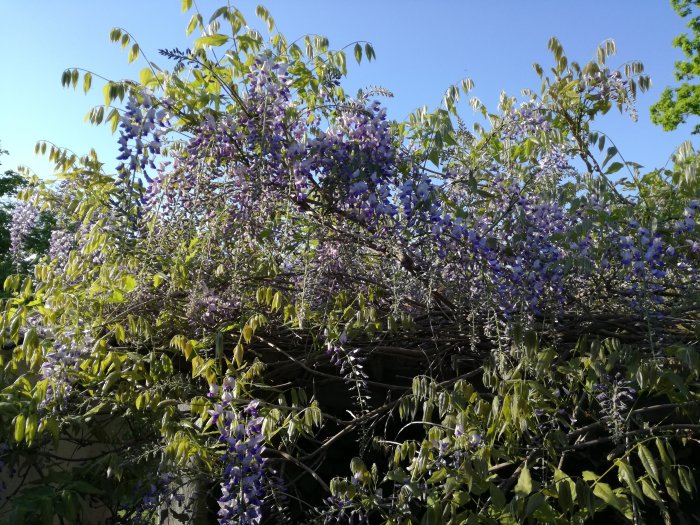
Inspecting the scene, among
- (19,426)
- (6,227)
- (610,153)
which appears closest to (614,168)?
(610,153)

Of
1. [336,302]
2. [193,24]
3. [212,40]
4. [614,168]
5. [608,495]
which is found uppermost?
[193,24]

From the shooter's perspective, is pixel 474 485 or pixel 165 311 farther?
pixel 165 311

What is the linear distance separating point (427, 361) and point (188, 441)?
101 centimetres

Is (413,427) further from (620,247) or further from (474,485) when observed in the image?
(620,247)

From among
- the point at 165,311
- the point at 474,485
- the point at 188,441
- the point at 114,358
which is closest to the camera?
the point at 474,485

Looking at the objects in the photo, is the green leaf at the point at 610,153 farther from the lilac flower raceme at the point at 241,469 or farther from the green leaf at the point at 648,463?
the lilac flower raceme at the point at 241,469

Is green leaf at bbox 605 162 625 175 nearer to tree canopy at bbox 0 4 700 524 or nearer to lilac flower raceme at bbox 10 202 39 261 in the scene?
tree canopy at bbox 0 4 700 524

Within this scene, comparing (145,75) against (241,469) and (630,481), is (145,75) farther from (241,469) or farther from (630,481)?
(630,481)

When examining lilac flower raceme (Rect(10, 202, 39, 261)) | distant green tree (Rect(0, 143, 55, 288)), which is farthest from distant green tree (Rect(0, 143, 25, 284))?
lilac flower raceme (Rect(10, 202, 39, 261))

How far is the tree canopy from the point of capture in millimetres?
2213

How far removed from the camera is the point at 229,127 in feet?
8.55

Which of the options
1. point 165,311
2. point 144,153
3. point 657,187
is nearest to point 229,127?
point 144,153

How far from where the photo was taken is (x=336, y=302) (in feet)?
8.95

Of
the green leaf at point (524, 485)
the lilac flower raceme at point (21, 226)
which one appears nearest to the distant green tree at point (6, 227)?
the lilac flower raceme at point (21, 226)
